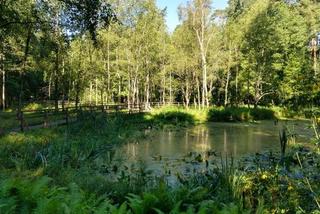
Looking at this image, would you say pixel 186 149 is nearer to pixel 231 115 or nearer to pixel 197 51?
pixel 231 115

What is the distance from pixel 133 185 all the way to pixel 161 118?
25.2 meters

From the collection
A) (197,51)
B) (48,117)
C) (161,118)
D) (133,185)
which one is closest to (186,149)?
(133,185)

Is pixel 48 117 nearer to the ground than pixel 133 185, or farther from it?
farther from it

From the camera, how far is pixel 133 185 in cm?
896

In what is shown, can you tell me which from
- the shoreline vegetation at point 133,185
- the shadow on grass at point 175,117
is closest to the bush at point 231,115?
the shadow on grass at point 175,117

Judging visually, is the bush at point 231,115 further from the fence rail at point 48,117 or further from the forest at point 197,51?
the forest at point 197,51

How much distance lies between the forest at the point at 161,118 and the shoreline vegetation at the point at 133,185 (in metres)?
0.03

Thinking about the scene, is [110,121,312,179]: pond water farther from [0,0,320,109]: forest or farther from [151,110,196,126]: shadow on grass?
[0,0,320,109]: forest

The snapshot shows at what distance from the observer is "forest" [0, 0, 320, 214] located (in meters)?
6.86

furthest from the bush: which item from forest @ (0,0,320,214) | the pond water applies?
the pond water

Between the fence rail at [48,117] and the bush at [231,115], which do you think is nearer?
the fence rail at [48,117]

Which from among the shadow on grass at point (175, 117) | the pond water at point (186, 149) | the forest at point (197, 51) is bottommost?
the pond water at point (186, 149)

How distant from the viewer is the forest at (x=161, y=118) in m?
6.86

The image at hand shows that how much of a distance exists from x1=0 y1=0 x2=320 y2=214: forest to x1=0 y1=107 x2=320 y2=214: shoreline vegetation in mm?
34
